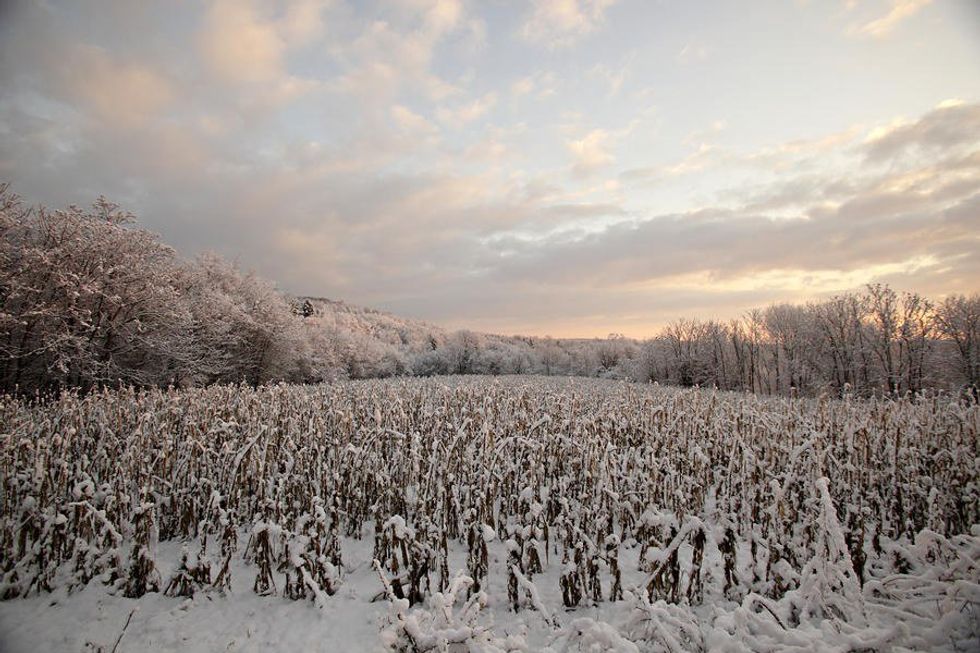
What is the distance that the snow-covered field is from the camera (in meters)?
2.86

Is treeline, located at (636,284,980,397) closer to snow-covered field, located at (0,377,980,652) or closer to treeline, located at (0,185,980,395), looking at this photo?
treeline, located at (0,185,980,395)

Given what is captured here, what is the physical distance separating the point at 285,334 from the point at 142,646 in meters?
27.5

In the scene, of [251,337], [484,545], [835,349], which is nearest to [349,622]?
[484,545]

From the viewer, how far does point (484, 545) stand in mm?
4594

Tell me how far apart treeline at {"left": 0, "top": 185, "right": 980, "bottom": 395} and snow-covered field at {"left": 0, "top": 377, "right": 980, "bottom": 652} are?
2.93 meters

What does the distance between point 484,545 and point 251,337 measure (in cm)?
2828

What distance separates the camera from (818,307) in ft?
151

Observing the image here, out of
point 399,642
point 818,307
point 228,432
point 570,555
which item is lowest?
point 570,555

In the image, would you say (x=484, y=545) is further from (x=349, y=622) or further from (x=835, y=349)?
(x=835, y=349)

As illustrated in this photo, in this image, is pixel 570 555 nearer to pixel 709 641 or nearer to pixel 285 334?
pixel 709 641

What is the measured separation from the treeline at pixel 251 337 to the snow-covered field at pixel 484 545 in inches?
115

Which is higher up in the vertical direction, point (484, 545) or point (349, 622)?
point (484, 545)

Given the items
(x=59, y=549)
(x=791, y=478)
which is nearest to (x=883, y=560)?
(x=791, y=478)

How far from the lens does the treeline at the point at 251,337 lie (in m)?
15.0
